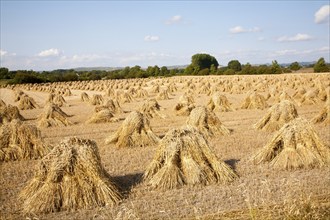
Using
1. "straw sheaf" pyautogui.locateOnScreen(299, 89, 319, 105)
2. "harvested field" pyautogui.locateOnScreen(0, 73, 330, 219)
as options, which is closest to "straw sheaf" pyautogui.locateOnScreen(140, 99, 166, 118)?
"harvested field" pyautogui.locateOnScreen(0, 73, 330, 219)

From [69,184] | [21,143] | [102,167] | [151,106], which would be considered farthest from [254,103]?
[69,184]

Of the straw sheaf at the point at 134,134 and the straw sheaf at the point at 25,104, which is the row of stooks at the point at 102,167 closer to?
the straw sheaf at the point at 134,134

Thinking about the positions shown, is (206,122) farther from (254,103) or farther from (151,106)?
(254,103)

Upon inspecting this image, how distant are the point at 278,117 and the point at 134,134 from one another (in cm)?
605

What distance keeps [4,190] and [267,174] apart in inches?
243

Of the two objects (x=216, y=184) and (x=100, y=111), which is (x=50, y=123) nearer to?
(x=100, y=111)

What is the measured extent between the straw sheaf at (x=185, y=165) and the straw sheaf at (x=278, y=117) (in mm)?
6295

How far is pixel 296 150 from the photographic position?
30.9ft

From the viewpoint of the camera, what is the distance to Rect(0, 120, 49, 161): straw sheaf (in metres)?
10.6

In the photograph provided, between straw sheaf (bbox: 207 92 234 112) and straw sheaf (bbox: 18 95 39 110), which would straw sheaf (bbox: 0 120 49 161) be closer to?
straw sheaf (bbox: 207 92 234 112)

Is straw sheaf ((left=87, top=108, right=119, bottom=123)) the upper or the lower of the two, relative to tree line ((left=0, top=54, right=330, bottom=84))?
lower

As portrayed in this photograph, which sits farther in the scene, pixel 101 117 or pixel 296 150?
pixel 101 117

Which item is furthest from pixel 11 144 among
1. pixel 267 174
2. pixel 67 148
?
pixel 267 174

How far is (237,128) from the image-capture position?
1521 centimetres
